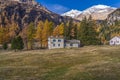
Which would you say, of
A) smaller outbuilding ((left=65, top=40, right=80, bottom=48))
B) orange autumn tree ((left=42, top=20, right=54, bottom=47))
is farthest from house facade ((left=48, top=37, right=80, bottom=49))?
orange autumn tree ((left=42, top=20, right=54, bottom=47))

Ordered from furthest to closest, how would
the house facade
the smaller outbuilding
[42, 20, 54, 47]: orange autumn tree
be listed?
[42, 20, 54, 47]: orange autumn tree
the smaller outbuilding
the house facade

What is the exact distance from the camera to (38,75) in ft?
156

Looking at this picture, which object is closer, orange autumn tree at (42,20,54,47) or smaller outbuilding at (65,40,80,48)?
smaller outbuilding at (65,40,80,48)

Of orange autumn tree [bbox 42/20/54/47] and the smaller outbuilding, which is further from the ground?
orange autumn tree [bbox 42/20/54/47]

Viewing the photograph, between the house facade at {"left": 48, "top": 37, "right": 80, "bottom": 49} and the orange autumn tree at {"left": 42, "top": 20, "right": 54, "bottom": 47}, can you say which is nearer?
the house facade at {"left": 48, "top": 37, "right": 80, "bottom": 49}

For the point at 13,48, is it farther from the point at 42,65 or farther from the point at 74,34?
the point at 42,65

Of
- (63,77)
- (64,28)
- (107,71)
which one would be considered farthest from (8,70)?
(64,28)

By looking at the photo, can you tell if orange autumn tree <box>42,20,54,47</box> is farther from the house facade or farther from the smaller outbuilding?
the smaller outbuilding

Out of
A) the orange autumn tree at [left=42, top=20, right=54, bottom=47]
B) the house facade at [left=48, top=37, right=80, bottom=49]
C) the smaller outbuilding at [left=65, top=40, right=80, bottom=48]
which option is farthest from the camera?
the orange autumn tree at [left=42, top=20, right=54, bottom=47]

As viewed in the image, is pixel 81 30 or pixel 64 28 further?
pixel 64 28

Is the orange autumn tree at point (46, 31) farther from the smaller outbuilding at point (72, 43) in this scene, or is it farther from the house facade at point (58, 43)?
the smaller outbuilding at point (72, 43)

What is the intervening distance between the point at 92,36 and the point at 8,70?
73176 mm

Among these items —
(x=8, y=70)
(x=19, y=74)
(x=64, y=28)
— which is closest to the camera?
(x=19, y=74)

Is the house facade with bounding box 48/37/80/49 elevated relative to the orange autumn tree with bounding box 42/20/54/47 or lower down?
lower down
